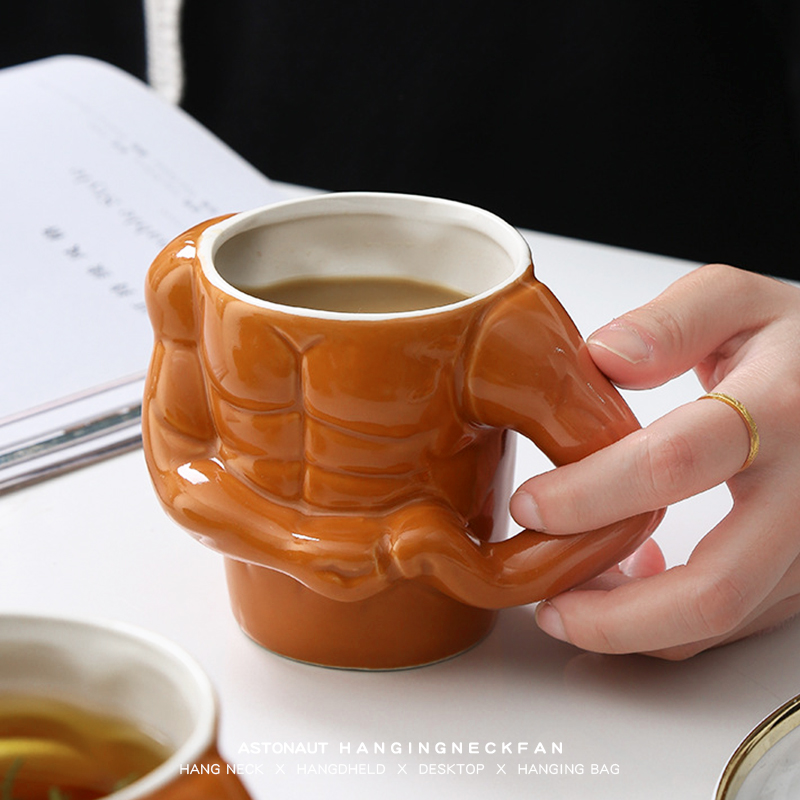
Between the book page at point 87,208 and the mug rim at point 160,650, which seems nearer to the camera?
the mug rim at point 160,650

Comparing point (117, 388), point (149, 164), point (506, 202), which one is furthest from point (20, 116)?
point (506, 202)

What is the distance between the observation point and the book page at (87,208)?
0.56 metres

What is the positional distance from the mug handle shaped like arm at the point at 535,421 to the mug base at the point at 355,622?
0.02 m

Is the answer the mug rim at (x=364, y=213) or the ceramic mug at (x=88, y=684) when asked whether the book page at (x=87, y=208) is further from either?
the ceramic mug at (x=88, y=684)

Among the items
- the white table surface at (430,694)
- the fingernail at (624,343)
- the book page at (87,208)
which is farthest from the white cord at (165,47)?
the fingernail at (624,343)

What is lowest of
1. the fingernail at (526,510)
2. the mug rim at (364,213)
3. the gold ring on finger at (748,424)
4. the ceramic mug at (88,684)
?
the fingernail at (526,510)

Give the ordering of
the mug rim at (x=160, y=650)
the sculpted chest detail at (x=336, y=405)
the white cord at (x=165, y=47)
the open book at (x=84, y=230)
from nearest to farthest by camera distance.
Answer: the mug rim at (x=160, y=650) < the sculpted chest detail at (x=336, y=405) < the open book at (x=84, y=230) < the white cord at (x=165, y=47)

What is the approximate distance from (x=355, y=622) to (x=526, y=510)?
75 mm

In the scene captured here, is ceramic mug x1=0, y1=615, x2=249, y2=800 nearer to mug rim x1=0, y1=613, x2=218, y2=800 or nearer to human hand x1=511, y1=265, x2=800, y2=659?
mug rim x1=0, y1=613, x2=218, y2=800

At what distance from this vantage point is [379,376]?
328 mm

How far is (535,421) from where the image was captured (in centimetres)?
35

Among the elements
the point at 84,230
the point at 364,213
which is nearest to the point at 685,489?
the point at 364,213

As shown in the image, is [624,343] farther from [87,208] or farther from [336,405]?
[87,208]

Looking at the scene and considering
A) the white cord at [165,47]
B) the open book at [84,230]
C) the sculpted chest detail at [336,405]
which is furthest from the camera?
the white cord at [165,47]
